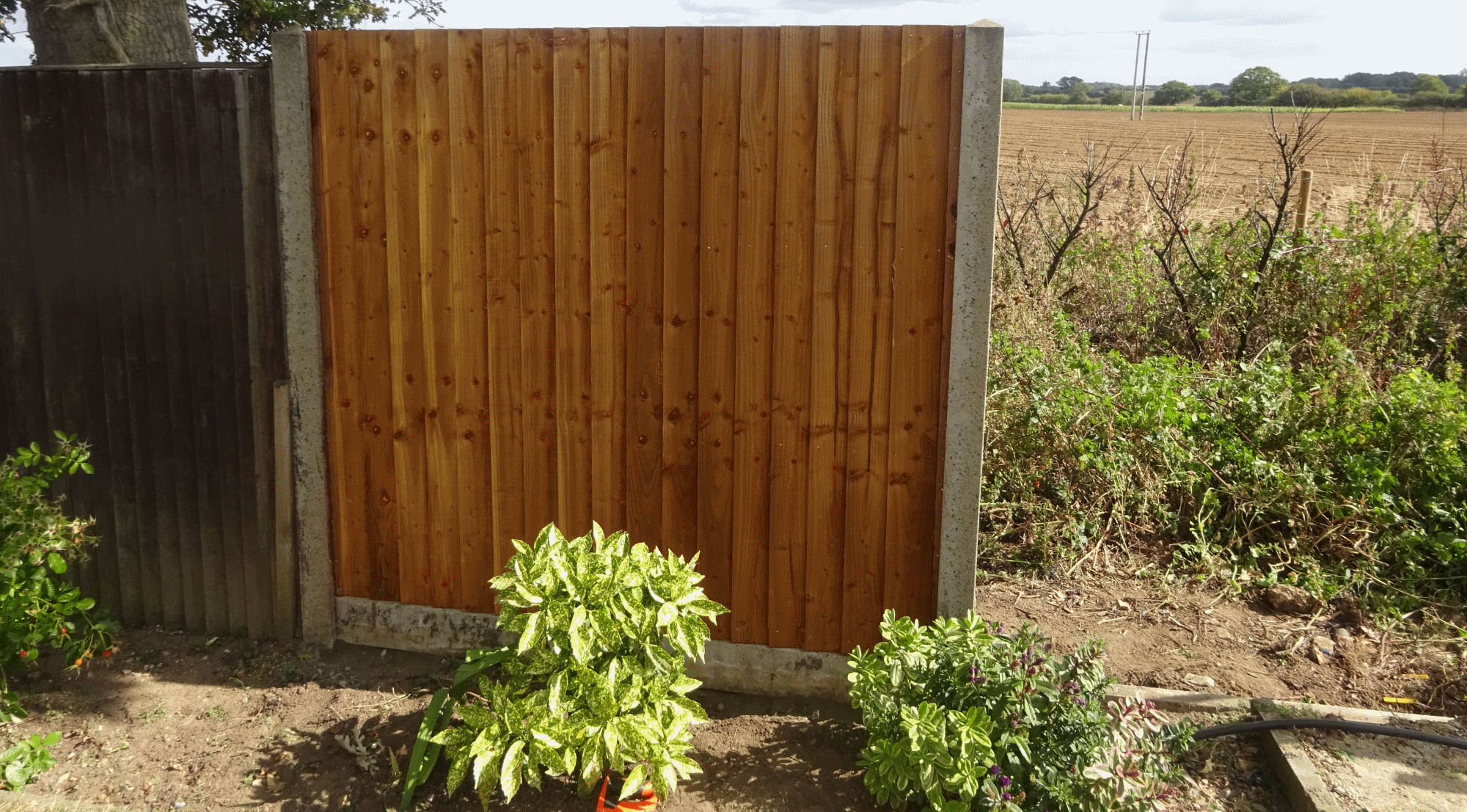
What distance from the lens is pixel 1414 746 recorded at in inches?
134

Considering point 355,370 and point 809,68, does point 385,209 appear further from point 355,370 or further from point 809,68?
point 809,68

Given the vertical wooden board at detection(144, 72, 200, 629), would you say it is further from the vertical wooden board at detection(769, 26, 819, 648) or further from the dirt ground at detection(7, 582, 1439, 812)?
the vertical wooden board at detection(769, 26, 819, 648)

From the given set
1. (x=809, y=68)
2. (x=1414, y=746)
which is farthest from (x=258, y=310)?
(x=1414, y=746)

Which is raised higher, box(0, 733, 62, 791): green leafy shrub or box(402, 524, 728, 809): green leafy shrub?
box(402, 524, 728, 809): green leafy shrub

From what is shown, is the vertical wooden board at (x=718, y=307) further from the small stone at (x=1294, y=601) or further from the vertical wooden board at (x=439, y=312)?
the small stone at (x=1294, y=601)

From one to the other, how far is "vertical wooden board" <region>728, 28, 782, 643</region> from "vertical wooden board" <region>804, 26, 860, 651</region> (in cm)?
16

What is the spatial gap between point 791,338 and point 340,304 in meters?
1.72

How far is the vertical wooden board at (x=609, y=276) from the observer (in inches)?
142

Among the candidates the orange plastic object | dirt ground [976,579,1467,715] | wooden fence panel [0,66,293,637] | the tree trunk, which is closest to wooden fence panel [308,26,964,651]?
wooden fence panel [0,66,293,637]

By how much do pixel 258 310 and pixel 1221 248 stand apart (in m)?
5.99

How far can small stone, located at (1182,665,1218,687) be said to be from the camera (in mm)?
3920

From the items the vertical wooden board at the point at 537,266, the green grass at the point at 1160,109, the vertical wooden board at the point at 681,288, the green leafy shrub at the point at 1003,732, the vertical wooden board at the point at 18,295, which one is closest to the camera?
the green leafy shrub at the point at 1003,732

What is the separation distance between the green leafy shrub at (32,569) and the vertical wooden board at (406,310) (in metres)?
1.08

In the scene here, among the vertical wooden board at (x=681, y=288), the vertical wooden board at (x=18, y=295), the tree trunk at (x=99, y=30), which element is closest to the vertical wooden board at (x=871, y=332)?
the vertical wooden board at (x=681, y=288)
